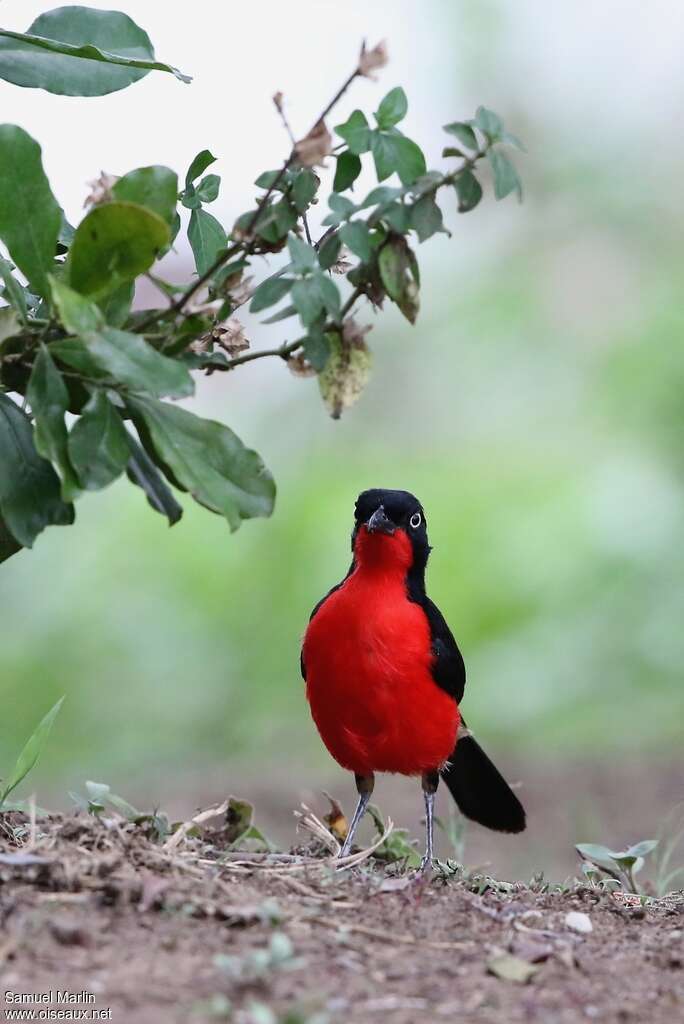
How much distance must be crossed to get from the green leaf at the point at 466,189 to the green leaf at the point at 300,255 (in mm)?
337

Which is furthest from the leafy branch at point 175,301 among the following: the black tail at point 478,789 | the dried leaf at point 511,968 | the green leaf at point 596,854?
the black tail at point 478,789

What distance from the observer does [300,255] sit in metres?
2.88

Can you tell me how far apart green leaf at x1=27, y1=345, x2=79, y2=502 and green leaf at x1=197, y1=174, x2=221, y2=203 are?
0.72 metres

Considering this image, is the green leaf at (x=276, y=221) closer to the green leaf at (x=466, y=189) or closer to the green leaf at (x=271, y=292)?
the green leaf at (x=271, y=292)

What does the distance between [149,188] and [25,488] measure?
0.72m

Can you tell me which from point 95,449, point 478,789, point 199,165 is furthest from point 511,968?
point 478,789

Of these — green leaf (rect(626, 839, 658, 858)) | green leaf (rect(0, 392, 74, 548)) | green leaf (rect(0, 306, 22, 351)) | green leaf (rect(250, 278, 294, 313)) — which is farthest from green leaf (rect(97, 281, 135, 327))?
green leaf (rect(626, 839, 658, 858))

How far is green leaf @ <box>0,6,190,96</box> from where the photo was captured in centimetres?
340

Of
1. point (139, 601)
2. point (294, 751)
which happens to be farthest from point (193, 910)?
point (139, 601)

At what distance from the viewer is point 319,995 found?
237 centimetres

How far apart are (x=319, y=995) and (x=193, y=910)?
0.44 metres

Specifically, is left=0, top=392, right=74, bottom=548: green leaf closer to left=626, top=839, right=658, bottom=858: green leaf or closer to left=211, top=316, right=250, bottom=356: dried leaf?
left=211, top=316, right=250, bottom=356: dried leaf

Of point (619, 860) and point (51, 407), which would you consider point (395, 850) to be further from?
point (51, 407)

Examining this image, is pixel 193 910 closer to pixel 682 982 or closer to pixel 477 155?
pixel 682 982
